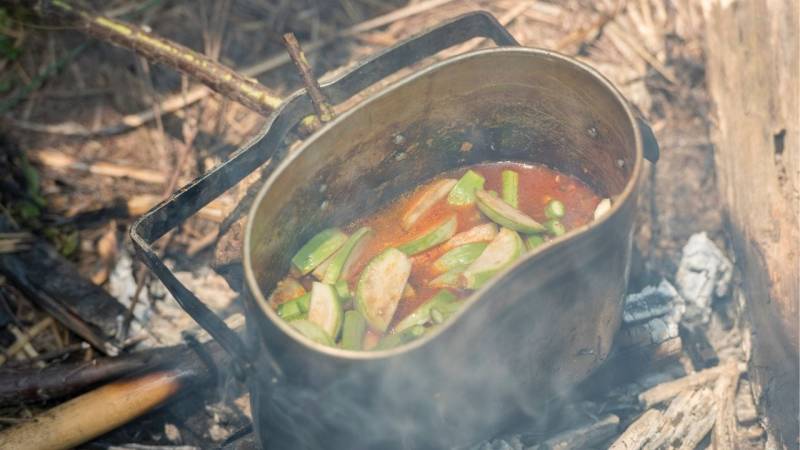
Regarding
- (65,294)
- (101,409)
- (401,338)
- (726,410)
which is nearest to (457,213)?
(401,338)

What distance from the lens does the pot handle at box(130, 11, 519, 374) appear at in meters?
2.33

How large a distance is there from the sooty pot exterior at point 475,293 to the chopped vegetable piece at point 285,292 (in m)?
0.05

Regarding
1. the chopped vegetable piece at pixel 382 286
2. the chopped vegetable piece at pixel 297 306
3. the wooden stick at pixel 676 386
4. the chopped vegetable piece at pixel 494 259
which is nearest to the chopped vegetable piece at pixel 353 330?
the chopped vegetable piece at pixel 382 286

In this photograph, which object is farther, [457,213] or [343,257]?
[457,213]

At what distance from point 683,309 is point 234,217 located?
1788 mm

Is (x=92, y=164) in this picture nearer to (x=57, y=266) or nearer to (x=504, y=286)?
(x=57, y=266)

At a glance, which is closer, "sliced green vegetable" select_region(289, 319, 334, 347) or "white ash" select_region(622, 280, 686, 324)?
"sliced green vegetable" select_region(289, 319, 334, 347)

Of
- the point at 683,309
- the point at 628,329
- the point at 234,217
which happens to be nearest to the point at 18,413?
the point at 234,217

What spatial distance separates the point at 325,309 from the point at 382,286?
0.70ft

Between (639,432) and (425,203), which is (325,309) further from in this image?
(639,432)

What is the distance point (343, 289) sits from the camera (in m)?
2.68

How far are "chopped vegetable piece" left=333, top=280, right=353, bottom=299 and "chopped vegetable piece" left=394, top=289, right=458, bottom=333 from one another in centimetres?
22

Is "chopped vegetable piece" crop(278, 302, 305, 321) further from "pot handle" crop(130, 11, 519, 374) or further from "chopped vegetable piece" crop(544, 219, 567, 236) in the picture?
"chopped vegetable piece" crop(544, 219, 567, 236)

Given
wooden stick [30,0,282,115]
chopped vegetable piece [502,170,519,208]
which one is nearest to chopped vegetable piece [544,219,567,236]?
chopped vegetable piece [502,170,519,208]
